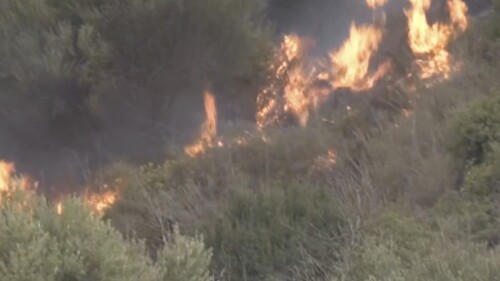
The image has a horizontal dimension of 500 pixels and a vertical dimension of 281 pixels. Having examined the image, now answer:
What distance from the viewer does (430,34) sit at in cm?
2155

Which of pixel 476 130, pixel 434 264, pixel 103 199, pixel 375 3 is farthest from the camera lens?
pixel 375 3

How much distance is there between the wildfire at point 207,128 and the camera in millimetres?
18859

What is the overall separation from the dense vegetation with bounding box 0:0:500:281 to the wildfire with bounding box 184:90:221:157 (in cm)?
21

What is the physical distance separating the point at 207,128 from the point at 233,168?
248cm

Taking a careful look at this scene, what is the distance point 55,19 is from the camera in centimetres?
2008

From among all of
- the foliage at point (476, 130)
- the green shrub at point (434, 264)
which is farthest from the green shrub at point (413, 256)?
the foliage at point (476, 130)

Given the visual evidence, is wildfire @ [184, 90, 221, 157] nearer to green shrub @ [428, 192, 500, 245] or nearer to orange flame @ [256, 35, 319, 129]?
orange flame @ [256, 35, 319, 129]

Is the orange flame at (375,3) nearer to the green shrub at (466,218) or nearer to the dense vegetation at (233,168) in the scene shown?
the dense vegetation at (233,168)

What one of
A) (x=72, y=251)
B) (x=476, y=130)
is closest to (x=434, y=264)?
(x=72, y=251)

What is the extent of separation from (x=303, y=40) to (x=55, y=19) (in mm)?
4276

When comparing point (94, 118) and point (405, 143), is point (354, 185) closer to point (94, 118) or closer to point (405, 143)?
point (405, 143)

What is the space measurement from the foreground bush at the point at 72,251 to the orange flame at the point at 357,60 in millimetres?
11253

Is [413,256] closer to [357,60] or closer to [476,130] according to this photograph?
[476,130]

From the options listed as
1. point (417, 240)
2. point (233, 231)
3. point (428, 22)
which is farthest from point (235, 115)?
point (417, 240)
